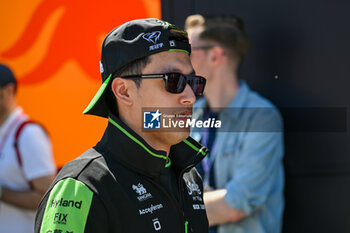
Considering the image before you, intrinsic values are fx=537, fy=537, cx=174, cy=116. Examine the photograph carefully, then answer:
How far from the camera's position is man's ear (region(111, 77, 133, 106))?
1.92 m

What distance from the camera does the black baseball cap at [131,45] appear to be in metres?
1.87

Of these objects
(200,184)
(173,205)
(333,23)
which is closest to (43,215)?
(173,205)

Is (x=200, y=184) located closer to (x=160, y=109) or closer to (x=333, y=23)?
(x=160, y=109)

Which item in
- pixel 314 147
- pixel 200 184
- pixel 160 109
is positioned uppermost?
pixel 160 109

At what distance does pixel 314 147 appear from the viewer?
326 centimetres

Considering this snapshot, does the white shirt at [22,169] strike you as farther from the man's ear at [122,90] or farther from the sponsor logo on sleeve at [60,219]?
the sponsor logo on sleeve at [60,219]

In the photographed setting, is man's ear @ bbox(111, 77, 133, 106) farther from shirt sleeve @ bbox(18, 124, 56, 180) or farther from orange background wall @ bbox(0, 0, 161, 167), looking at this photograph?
orange background wall @ bbox(0, 0, 161, 167)

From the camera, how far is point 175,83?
75.2 inches

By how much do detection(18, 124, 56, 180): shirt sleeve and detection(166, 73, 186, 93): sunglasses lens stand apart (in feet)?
6.10

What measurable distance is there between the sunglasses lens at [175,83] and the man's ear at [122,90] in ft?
0.47

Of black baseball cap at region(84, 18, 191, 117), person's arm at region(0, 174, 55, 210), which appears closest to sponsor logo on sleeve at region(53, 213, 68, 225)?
black baseball cap at region(84, 18, 191, 117)

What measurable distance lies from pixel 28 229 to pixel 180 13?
67.6 inches

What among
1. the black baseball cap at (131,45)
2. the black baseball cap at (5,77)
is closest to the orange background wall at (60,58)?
the black baseball cap at (5,77)

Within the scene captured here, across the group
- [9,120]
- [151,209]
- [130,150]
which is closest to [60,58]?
[9,120]
